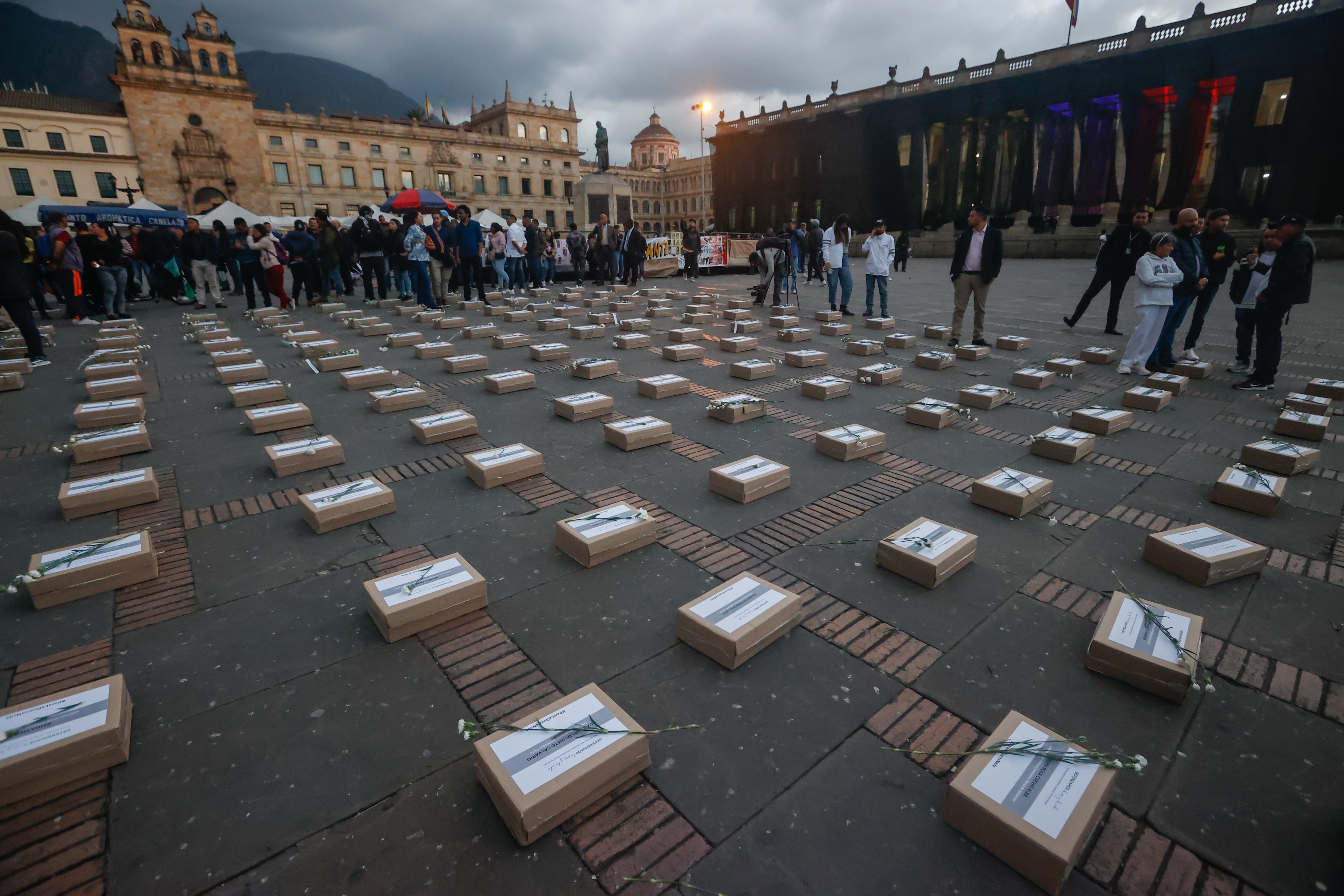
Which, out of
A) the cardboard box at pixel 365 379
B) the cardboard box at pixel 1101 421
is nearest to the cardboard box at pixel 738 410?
the cardboard box at pixel 1101 421

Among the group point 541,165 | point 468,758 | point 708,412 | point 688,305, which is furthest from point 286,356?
point 541,165

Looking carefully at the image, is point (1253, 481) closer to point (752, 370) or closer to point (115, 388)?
point (752, 370)

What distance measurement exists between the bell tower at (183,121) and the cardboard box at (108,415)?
5743 cm

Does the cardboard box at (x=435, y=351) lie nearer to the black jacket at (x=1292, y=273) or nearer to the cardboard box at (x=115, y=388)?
the cardboard box at (x=115, y=388)

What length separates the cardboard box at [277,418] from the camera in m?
5.43

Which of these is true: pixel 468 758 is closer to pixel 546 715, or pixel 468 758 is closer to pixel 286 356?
pixel 546 715

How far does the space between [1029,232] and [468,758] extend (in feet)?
132

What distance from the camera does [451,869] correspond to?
178 centimetres

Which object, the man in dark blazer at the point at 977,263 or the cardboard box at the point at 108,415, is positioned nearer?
the cardboard box at the point at 108,415

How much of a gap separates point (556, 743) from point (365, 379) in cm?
617

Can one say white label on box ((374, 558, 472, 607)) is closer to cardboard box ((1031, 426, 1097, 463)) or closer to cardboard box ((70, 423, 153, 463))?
cardboard box ((70, 423, 153, 463))

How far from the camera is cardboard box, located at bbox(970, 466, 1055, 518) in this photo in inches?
154

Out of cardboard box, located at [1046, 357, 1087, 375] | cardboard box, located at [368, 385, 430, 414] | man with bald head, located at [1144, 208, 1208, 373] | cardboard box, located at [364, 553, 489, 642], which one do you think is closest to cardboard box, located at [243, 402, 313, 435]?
cardboard box, located at [368, 385, 430, 414]

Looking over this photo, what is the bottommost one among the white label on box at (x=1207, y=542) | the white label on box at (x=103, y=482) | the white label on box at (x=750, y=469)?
the white label on box at (x=1207, y=542)
